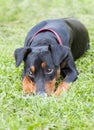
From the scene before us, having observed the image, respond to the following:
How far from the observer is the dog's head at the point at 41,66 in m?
4.53

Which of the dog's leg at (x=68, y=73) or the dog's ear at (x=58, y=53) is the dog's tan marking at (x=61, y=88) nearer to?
the dog's leg at (x=68, y=73)

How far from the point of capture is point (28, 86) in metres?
4.67

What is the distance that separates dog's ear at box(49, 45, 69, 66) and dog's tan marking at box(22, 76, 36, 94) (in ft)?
1.28

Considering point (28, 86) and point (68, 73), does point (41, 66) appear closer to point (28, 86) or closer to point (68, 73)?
point (28, 86)

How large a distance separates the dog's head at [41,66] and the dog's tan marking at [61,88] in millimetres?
67

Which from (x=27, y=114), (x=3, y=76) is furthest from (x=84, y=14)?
(x=27, y=114)

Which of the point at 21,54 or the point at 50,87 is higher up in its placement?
the point at 21,54

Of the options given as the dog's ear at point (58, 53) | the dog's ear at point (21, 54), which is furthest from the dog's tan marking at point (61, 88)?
the dog's ear at point (21, 54)

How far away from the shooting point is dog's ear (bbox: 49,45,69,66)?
4742 mm

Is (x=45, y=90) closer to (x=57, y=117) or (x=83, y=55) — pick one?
(x=57, y=117)

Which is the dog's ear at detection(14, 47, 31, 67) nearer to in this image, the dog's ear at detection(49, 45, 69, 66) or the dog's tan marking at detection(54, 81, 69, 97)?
the dog's ear at detection(49, 45, 69, 66)

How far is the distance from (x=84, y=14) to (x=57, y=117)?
7.25 metres

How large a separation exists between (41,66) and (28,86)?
1.00 ft

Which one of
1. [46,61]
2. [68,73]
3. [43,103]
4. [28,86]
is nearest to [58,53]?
[46,61]
